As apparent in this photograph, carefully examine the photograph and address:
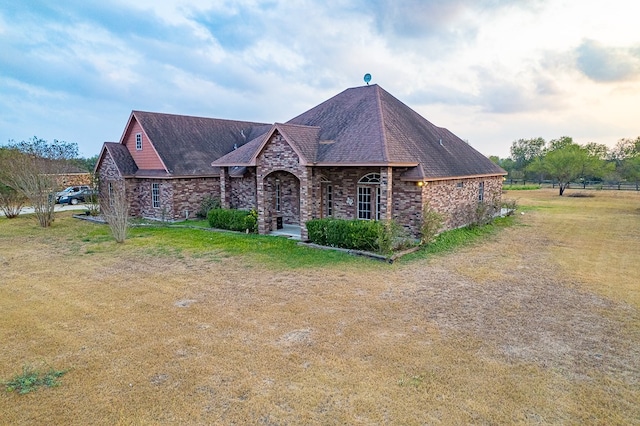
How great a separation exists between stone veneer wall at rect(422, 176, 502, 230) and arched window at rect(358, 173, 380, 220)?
1.99m

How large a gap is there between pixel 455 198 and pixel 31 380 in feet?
54.2

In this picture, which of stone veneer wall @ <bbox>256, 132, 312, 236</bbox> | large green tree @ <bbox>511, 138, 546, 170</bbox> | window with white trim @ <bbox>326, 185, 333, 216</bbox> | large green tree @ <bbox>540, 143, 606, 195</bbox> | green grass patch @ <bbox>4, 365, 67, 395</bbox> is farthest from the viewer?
large green tree @ <bbox>511, 138, 546, 170</bbox>

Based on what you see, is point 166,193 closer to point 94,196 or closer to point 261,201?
point 94,196

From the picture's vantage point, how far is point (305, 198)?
15438mm

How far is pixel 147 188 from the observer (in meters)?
23.0

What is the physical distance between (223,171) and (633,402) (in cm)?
1727

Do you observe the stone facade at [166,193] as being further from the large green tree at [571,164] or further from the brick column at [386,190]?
the large green tree at [571,164]

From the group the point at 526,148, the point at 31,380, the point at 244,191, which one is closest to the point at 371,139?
the point at 244,191

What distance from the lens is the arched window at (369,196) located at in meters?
16.0

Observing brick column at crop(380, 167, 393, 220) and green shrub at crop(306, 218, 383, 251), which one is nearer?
green shrub at crop(306, 218, 383, 251)

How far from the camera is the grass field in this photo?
4.92 meters

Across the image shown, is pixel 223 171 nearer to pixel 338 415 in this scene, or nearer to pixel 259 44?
pixel 259 44

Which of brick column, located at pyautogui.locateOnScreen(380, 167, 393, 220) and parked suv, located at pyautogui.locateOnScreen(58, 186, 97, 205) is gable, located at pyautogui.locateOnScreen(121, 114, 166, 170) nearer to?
parked suv, located at pyautogui.locateOnScreen(58, 186, 97, 205)

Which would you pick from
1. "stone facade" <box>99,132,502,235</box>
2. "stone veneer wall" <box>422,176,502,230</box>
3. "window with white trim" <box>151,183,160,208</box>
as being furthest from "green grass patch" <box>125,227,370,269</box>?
"stone veneer wall" <box>422,176,502,230</box>
